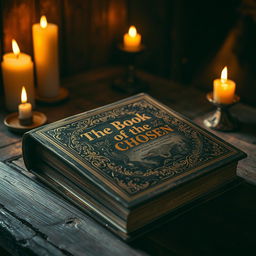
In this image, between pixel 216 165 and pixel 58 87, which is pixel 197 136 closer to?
pixel 216 165

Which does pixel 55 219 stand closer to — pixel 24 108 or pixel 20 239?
pixel 20 239

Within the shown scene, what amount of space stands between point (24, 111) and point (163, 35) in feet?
2.12

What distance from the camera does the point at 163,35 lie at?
1.68 meters

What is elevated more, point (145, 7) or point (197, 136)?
point (145, 7)

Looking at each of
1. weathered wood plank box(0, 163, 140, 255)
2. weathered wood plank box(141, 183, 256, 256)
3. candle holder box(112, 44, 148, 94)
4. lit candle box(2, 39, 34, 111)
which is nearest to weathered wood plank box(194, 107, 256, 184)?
weathered wood plank box(141, 183, 256, 256)

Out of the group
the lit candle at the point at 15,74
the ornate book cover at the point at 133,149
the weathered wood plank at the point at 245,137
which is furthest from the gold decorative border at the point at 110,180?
the lit candle at the point at 15,74

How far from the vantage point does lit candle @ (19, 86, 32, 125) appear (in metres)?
1.26

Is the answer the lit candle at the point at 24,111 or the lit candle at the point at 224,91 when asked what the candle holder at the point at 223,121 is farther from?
the lit candle at the point at 24,111

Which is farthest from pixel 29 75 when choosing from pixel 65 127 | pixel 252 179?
pixel 252 179

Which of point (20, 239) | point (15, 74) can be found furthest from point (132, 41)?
point (20, 239)

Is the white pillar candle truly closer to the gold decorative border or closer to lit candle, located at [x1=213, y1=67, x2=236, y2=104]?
the gold decorative border

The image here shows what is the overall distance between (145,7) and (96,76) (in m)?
0.30

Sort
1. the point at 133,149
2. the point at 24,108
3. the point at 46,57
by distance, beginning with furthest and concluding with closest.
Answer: the point at 46,57 < the point at 24,108 < the point at 133,149

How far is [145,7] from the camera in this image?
5.55 ft
